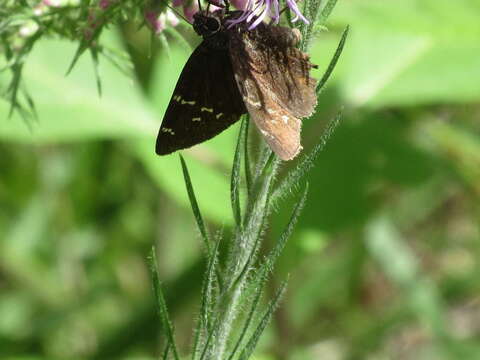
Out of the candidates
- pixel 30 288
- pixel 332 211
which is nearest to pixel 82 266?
pixel 30 288

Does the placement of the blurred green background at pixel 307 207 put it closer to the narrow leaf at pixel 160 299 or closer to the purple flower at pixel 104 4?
the purple flower at pixel 104 4

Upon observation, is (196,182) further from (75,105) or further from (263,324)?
(263,324)

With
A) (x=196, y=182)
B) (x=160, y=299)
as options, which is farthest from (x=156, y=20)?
(x=196, y=182)

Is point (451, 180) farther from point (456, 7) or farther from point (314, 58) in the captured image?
point (456, 7)

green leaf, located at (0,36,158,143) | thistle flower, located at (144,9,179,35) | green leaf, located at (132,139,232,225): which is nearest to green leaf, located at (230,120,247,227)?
thistle flower, located at (144,9,179,35)

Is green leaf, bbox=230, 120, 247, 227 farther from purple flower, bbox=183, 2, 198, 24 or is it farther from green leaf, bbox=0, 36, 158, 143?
green leaf, bbox=0, 36, 158, 143

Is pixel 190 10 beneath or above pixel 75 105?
above
